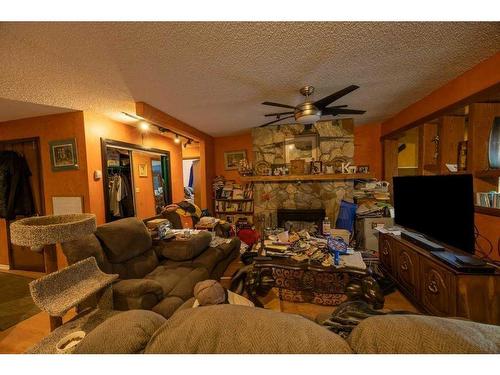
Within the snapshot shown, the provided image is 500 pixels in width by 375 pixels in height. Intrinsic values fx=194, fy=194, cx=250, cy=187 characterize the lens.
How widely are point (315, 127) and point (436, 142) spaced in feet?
5.80

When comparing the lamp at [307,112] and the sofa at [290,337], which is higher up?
the lamp at [307,112]

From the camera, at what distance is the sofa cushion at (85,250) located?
1.36m

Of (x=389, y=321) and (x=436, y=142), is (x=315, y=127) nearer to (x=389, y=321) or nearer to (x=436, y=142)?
(x=436, y=142)

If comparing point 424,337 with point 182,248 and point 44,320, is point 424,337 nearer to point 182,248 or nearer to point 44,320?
point 182,248

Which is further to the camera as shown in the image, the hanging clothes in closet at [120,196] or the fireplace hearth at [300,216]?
the fireplace hearth at [300,216]

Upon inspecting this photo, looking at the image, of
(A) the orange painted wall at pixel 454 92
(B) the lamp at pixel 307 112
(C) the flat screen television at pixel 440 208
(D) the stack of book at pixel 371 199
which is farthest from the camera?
(D) the stack of book at pixel 371 199

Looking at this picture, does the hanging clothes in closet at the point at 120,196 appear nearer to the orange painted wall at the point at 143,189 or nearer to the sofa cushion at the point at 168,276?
the orange painted wall at the point at 143,189

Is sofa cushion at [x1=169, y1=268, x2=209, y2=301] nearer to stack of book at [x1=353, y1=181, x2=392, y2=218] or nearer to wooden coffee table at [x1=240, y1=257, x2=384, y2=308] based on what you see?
wooden coffee table at [x1=240, y1=257, x2=384, y2=308]

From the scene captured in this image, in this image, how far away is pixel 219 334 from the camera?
0.51m

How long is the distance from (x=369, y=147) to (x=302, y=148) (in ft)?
4.41

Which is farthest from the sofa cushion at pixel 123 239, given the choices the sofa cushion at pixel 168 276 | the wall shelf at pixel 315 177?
the wall shelf at pixel 315 177

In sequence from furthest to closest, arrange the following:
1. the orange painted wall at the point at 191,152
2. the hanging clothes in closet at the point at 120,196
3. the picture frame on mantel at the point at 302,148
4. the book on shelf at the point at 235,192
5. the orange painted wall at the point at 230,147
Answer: the orange painted wall at the point at 191,152, the orange painted wall at the point at 230,147, the book on shelf at the point at 235,192, the picture frame on mantel at the point at 302,148, the hanging clothes in closet at the point at 120,196

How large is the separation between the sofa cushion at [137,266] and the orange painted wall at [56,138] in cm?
126
